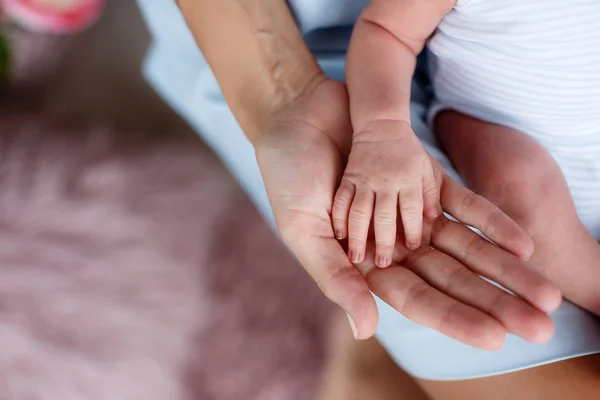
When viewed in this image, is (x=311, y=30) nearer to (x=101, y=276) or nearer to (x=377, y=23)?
(x=377, y=23)

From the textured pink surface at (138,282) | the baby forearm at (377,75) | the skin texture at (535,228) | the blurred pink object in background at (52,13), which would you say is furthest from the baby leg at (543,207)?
the blurred pink object in background at (52,13)

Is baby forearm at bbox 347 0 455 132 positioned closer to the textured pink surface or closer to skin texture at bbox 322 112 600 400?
skin texture at bbox 322 112 600 400

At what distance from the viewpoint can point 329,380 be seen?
931 mm

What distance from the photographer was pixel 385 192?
51 centimetres

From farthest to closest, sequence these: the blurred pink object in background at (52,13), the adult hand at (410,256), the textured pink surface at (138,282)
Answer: the blurred pink object in background at (52,13) → the textured pink surface at (138,282) → the adult hand at (410,256)

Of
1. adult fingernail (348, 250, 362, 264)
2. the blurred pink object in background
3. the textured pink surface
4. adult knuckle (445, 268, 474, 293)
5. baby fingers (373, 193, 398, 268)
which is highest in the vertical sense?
baby fingers (373, 193, 398, 268)

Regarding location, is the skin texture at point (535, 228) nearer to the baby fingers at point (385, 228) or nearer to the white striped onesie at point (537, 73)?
the white striped onesie at point (537, 73)

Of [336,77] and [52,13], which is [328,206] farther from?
[52,13]

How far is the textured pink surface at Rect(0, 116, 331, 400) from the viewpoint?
938 millimetres

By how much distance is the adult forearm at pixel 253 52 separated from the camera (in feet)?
2.02

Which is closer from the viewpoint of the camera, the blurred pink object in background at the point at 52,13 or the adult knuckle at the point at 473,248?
the adult knuckle at the point at 473,248

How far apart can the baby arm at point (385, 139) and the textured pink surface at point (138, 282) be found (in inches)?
20.3

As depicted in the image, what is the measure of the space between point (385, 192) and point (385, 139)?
0.05m

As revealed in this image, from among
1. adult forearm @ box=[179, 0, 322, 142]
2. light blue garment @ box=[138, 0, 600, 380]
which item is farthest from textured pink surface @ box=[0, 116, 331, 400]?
adult forearm @ box=[179, 0, 322, 142]
